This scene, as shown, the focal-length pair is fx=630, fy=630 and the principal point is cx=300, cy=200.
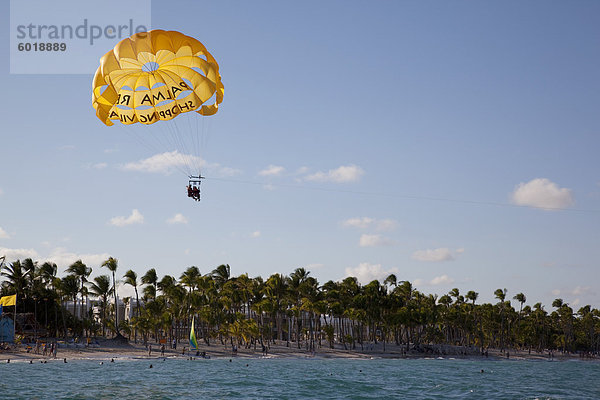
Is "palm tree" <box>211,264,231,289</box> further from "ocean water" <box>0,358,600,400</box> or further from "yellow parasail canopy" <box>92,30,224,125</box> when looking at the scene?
"yellow parasail canopy" <box>92,30,224,125</box>

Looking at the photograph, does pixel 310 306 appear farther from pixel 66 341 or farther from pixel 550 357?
pixel 550 357

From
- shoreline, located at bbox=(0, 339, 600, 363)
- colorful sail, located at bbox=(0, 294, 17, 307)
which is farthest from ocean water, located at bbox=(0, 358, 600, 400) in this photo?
colorful sail, located at bbox=(0, 294, 17, 307)

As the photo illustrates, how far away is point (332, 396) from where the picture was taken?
45.2 m

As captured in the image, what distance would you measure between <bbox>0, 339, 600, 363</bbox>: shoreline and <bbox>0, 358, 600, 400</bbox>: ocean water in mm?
5833

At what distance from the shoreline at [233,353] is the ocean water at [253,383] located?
19.1 feet

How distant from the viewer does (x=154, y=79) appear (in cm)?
3838

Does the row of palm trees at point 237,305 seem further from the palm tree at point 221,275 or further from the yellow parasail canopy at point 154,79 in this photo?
the yellow parasail canopy at point 154,79

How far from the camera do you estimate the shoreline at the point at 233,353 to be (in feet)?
253

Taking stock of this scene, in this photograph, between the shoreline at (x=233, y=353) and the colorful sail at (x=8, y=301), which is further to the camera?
the colorful sail at (x=8, y=301)

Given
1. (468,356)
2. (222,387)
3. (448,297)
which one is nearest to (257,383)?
(222,387)

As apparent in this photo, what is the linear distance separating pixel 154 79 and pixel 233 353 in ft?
200

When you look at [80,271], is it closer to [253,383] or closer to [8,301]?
[8,301]

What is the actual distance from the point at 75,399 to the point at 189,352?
164 feet

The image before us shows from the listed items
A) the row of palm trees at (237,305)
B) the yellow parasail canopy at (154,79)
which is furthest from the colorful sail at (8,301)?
the yellow parasail canopy at (154,79)
